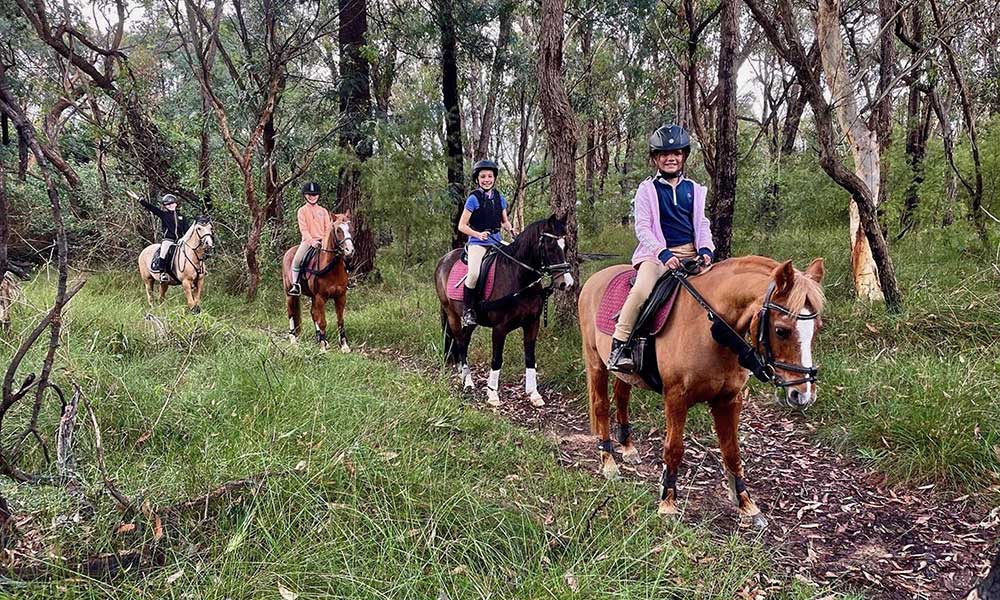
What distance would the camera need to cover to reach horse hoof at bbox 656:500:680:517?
3.50 metres

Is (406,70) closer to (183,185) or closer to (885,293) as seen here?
(183,185)

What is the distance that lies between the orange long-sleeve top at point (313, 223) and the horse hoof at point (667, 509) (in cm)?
631

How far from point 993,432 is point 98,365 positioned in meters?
6.84

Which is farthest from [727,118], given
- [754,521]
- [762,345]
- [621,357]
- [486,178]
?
[754,521]

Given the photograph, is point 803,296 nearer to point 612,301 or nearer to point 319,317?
point 612,301

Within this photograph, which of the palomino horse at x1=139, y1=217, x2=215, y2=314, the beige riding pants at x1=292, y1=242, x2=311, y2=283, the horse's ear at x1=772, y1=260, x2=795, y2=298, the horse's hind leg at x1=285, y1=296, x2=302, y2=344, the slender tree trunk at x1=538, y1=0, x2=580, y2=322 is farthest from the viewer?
the palomino horse at x1=139, y1=217, x2=215, y2=314

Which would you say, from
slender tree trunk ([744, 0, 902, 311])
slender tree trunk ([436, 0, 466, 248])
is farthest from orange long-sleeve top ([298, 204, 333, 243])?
slender tree trunk ([744, 0, 902, 311])

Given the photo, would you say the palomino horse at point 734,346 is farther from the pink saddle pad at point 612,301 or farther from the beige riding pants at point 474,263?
the beige riding pants at point 474,263

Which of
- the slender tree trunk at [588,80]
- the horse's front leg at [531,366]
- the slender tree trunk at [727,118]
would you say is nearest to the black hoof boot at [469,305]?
the horse's front leg at [531,366]

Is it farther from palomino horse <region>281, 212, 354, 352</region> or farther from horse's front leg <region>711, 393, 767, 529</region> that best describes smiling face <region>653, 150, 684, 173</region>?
palomino horse <region>281, 212, 354, 352</region>

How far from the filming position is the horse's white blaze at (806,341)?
2.74 metres

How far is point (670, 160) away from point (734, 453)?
2136 mm

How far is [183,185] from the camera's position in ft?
44.3

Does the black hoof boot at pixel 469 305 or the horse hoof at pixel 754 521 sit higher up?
the black hoof boot at pixel 469 305
